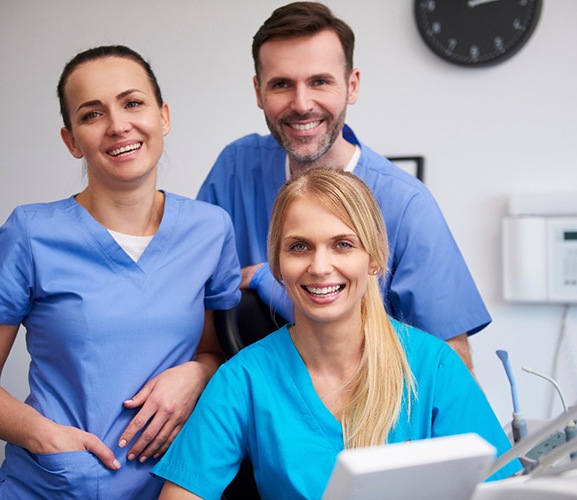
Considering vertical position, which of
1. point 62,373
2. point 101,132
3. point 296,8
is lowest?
point 62,373

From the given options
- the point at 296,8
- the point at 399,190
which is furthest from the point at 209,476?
the point at 296,8

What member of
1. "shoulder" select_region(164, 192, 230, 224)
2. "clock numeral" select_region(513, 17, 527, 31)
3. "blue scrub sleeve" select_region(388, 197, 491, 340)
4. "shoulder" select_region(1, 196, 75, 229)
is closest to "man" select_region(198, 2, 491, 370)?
"blue scrub sleeve" select_region(388, 197, 491, 340)

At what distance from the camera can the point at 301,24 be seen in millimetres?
1615

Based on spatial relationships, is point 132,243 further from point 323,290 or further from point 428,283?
point 428,283

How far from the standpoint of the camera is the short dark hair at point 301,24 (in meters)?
1.62

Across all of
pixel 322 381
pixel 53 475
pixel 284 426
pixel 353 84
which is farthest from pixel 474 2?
pixel 53 475

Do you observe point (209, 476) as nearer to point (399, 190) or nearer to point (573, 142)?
point (399, 190)

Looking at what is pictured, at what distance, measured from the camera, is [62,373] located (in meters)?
1.25

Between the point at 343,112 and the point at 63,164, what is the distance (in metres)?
1.37

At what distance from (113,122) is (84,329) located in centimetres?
33

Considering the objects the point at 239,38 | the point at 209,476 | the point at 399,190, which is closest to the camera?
the point at 209,476

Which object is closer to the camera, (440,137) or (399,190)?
(399,190)

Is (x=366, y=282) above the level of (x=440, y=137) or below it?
below

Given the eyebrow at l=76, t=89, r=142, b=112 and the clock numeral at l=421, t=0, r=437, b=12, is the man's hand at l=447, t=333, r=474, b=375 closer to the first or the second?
the eyebrow at l=76, t=89, r=142, b=112
